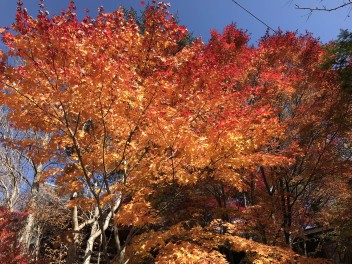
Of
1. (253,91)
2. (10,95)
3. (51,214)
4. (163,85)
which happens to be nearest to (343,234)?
(253,91)

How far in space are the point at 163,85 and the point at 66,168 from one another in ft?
14.5

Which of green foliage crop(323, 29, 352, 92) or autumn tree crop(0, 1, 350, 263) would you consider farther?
green foliage crop(323, 29, 352, 92)

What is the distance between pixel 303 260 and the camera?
8.48 meters

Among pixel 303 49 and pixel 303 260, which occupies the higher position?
pixel 303 49

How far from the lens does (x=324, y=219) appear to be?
1522 centimetres

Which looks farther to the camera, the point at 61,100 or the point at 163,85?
the point at 163,85

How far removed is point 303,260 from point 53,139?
24.4ft

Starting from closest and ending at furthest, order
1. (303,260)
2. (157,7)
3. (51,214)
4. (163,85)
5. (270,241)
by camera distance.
A: 1. (163,85)
2. (157,7)
3. (303,260)
4. (270,241)
5. (51,214)

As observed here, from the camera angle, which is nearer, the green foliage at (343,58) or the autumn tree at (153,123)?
the autumn tree at (153,123)

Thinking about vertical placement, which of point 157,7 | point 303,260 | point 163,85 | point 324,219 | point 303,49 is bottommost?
point 303,260

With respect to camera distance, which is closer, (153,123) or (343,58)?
(153,123)

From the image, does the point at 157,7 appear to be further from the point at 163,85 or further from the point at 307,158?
the point at 307,158

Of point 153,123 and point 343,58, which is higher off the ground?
point 343,58

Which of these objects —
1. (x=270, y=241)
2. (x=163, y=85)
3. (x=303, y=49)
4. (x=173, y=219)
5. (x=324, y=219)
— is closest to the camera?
(x=163, y=85)
